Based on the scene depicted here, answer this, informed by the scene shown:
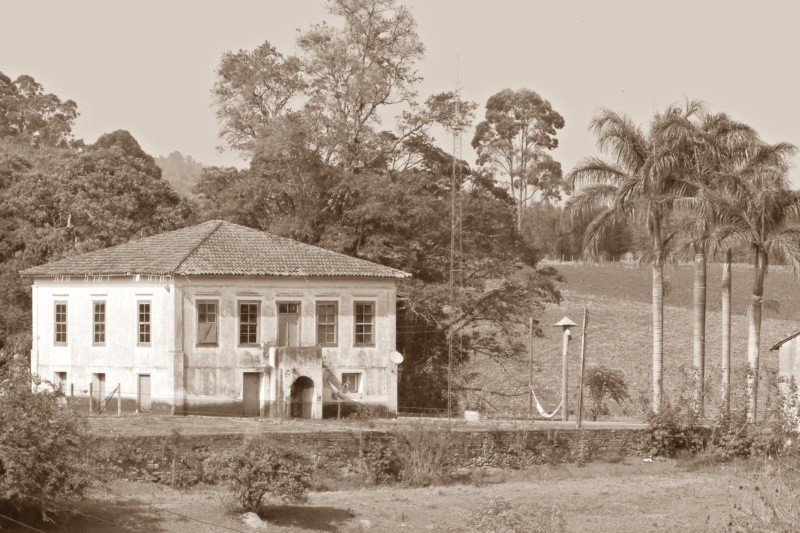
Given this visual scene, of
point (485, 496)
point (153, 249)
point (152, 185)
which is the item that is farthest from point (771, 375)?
point (152, 185)

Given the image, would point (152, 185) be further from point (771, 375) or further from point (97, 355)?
point (771, 375)

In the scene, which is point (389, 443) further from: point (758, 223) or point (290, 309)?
point (758, 223)

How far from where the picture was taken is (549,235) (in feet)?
401

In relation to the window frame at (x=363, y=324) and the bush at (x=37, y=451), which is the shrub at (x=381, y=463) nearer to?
the bush at (x=37, y=451)

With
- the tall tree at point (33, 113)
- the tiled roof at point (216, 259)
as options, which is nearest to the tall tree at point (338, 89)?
the tiled roof at point (216, 259)

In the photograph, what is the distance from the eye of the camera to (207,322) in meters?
41.5

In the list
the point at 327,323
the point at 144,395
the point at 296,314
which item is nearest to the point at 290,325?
the point at 296,314

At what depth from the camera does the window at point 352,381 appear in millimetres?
43125

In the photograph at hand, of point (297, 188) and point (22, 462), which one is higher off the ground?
point (297, 188)

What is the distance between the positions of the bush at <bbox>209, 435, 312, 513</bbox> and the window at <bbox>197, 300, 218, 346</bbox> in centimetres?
1113

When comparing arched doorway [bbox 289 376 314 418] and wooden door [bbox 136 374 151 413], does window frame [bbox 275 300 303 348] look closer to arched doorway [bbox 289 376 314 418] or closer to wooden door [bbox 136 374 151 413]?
arched doorway [bbox 289 376 314 418]

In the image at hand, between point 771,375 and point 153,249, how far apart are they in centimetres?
2049

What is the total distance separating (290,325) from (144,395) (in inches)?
208

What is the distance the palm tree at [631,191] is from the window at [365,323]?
7.53m
